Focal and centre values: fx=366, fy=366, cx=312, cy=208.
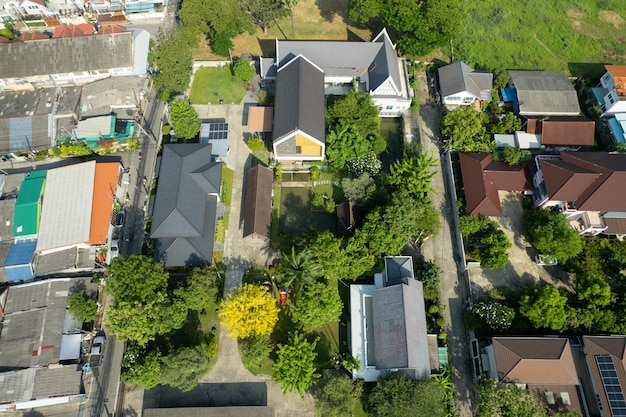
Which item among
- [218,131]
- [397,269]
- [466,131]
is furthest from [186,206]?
[466,131]

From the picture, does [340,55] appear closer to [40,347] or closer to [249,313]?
[249,313]

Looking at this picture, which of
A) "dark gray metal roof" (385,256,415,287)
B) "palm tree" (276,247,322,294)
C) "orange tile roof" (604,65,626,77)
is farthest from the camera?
"orange tile roof" (604,65,626,77)

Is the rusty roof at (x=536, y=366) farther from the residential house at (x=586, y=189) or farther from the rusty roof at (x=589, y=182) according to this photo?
the rusty roof at (x=589, y=182)

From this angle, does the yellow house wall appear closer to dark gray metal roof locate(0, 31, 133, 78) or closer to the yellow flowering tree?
the yellow flowering tree

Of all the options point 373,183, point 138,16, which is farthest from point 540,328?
point 138,16

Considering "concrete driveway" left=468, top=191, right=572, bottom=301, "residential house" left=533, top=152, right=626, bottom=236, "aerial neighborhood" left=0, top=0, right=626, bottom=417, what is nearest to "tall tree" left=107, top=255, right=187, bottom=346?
"aerial neighborhood" left=0, top=0, right=626, bottom=417

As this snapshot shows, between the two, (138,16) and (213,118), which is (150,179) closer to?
(213,118)
